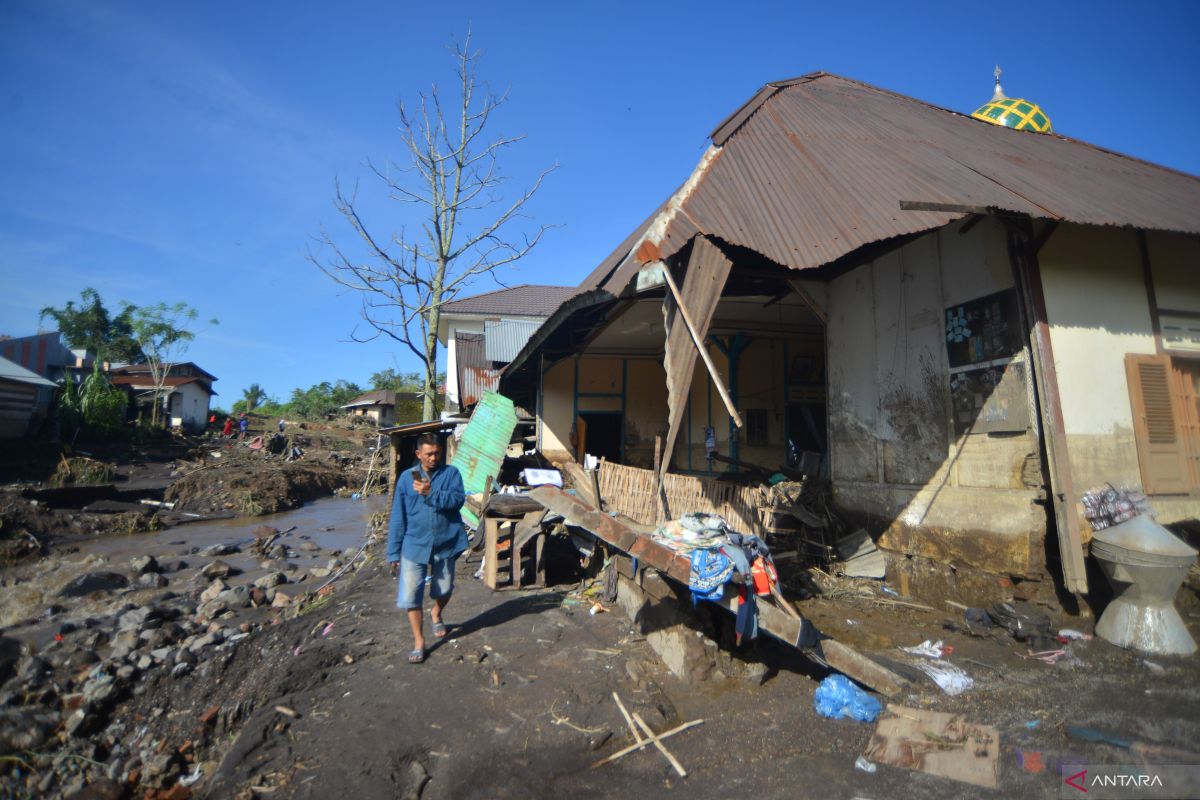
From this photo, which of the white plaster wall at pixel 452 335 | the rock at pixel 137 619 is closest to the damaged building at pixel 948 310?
the rock at pixel 137 619

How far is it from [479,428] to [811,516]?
597 cm

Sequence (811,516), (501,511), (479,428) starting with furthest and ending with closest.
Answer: (479,428) < (501,511) < (811,516)

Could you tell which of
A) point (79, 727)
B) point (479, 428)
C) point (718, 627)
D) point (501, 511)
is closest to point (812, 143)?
point (718, 627)

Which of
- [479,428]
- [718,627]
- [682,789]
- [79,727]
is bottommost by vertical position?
[79,727]

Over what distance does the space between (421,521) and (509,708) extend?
65.1 inches

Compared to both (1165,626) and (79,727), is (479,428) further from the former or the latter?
(1165,626)

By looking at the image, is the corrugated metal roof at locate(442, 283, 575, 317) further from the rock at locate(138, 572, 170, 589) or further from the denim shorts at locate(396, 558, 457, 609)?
the denim shorts at locate(396, 558, 457, 609)

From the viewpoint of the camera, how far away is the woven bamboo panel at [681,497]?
6.72 meters

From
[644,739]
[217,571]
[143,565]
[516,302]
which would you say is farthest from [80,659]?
[516,302]

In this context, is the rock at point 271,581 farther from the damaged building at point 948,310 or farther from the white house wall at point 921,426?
the white house wall at point 921,426

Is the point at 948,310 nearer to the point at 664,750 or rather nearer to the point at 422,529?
the point at 664,750

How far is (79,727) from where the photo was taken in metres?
4.66

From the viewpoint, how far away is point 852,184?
205 inches

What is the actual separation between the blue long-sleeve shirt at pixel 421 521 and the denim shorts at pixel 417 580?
69 millimetres
